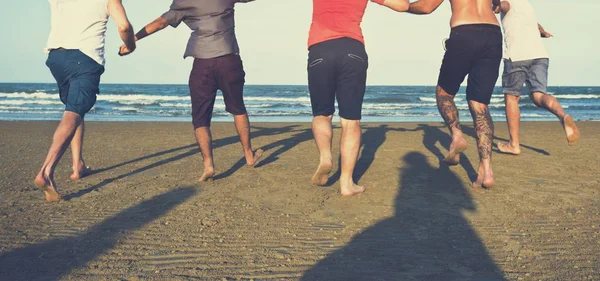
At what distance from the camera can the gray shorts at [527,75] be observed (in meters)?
6.64

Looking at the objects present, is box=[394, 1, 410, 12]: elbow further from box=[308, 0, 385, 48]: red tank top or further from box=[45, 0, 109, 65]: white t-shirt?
box=[45, 0, 109, 65]: white t-shirt

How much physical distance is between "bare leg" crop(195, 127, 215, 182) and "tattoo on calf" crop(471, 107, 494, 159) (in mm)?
2434

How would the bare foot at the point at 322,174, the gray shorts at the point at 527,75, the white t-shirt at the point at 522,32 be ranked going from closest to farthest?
the bare foot at the point at 322,174 → the white t-shirt at the point at 522,32 → the gray shorts at the point at 527,75

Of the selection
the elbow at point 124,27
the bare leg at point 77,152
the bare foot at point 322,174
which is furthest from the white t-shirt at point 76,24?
the bare foot at point 322,174

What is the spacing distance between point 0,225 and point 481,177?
12.2 ft

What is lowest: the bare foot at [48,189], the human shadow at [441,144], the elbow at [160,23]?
the human shadow at [441,144]

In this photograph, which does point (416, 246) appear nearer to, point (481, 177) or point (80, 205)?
point (481, 177)

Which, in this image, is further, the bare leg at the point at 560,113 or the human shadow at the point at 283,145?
the human shadow at the point at 283,145

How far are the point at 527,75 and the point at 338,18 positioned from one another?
3300 millimetres

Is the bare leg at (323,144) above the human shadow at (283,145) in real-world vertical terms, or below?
above

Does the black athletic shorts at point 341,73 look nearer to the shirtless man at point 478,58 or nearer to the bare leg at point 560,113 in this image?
→ the shirtless man at point 478,58

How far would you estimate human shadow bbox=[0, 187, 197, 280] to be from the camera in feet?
8.94

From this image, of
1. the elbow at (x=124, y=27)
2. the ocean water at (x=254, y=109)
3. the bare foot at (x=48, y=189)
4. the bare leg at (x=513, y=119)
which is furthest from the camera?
the ocean water at (x=254, y=109)

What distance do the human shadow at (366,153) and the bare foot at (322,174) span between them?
334mm
